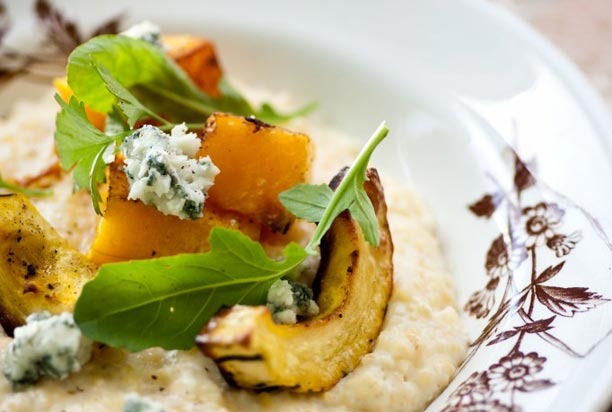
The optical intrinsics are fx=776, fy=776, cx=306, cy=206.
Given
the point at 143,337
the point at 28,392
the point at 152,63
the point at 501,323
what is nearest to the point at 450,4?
the point at 152,63

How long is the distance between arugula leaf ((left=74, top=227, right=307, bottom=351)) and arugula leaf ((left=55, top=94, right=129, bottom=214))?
49 centimetres

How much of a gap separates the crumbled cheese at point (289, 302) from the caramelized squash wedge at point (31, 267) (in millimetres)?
536

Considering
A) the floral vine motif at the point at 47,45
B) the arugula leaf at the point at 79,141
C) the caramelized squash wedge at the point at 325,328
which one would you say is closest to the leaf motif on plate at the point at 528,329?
the caramelized squash wedge at the point at 325,328

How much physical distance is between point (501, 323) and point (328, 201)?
63 cm

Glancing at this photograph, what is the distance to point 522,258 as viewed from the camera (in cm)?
247

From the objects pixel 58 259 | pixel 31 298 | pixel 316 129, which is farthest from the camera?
pixel 316 129

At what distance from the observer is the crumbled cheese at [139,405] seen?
1.86 metres

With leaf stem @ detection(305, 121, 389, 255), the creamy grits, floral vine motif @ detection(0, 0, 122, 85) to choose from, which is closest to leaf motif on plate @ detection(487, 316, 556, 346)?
the creamy grits

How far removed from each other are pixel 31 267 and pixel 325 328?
85 centimetres

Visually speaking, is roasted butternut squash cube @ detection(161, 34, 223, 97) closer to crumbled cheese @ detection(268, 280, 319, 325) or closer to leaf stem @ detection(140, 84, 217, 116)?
leaf stem @ detection(140, 84, 217, 116)

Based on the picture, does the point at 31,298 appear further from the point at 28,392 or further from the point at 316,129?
the point at 316,129

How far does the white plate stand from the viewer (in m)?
2.06

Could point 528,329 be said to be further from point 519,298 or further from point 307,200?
point 307,200

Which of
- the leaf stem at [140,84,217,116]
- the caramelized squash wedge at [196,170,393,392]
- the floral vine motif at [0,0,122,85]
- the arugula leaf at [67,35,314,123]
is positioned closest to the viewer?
the caramelized squash wedge at [196,170,393,392]
